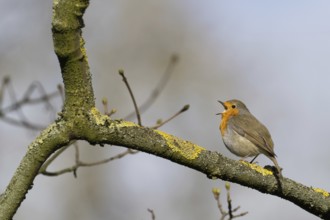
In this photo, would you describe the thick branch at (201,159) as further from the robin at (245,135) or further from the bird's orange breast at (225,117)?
the bird's orange breast at (225,117)

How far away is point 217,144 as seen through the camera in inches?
580

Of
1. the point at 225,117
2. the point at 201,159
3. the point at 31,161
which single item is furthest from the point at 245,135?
the point at 31,161

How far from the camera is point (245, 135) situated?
A: 18.3 ft

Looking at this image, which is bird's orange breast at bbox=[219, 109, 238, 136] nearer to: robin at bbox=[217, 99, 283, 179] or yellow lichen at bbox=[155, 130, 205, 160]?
robin at bbox=[217, 99, 283, 179]

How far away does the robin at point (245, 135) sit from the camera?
537 centimetres

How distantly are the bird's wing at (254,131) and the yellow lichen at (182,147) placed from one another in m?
2.25

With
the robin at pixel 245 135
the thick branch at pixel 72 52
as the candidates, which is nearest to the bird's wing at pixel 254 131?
the robin at pixel 245 135

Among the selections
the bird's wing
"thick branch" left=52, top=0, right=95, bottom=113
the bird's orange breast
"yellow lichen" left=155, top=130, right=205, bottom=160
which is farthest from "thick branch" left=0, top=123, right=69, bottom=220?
the bird's orange breast

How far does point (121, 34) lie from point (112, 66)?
107cm

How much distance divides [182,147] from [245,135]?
278cm

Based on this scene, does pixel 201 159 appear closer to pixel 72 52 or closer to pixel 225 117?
pixel 72 52

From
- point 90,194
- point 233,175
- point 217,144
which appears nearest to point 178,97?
point 217,144

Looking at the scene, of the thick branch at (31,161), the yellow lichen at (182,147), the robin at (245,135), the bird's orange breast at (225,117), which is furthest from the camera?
the bird's orange breast at (225,117)

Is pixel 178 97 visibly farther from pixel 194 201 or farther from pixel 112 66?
pixel 194 201
